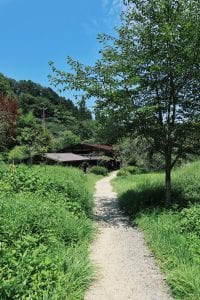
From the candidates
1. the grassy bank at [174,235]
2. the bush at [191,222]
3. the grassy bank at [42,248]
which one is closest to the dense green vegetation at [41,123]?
the grassy bank at [174,235]

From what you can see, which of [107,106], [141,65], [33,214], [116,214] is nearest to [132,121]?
[107,106]

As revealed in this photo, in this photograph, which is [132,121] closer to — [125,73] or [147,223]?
[125,73]

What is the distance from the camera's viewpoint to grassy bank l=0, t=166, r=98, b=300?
16.7 feet

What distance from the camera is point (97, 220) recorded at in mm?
11688

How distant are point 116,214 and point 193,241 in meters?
5.45

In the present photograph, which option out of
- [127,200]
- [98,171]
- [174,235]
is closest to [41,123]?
[98,171]

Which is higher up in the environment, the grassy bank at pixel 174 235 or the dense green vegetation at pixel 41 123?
the dense green vegetation at pixel 41 123

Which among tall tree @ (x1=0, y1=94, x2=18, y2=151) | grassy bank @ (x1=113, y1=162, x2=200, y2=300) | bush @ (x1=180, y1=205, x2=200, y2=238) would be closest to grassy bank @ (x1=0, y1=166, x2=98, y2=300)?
grassy bank @ (x1=113, y1=162, x2=200, y2=300)

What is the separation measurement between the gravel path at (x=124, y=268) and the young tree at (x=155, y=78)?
347cm

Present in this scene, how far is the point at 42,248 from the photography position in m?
6.11

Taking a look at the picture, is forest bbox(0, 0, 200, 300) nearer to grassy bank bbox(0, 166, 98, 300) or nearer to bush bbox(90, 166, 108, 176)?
grassy bank bbox(0, 166, 98, 300)

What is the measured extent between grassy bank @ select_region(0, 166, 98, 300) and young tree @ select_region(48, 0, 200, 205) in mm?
3662

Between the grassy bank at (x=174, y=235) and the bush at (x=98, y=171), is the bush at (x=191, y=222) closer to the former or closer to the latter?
the grassy bank at (x=174, y=235)

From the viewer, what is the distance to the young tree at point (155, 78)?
11.7 metres
